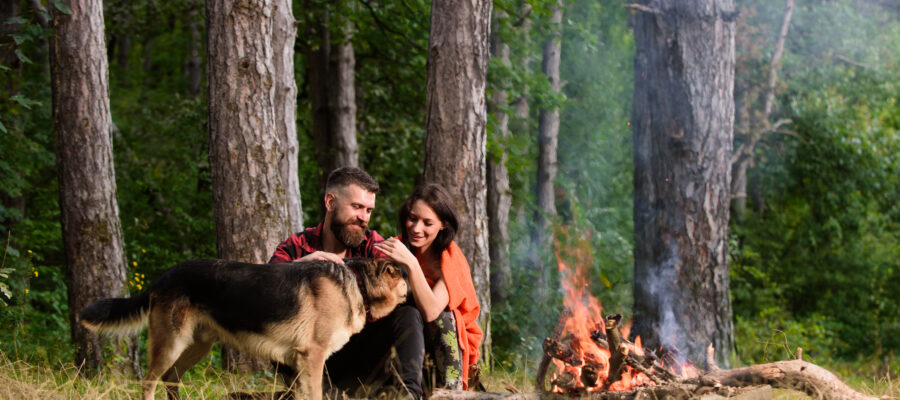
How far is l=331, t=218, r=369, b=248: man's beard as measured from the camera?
4984 mm

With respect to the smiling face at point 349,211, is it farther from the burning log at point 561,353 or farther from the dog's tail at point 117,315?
the burning log at point 561,353

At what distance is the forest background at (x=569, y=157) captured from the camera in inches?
452

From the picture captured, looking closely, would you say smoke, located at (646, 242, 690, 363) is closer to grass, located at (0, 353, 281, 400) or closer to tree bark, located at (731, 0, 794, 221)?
grass, located at (0, 353, 281, 400)

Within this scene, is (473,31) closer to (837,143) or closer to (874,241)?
(837,143)

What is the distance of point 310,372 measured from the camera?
173 inches

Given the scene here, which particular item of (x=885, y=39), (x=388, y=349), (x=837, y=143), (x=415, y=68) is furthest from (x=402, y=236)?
(x=885, y=39)

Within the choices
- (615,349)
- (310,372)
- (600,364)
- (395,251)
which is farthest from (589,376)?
(310,372)

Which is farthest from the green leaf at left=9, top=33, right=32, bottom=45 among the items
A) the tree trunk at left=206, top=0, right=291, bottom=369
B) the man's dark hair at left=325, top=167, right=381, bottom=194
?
the man's dark hair at left=325, top=167, right=381, bottom=194

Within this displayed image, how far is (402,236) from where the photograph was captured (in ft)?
17.0

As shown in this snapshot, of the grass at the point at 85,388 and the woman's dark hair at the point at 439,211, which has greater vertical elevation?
the woman's dark hair at the point at 439,211

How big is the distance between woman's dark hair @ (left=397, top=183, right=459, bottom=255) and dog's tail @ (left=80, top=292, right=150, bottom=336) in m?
1.73

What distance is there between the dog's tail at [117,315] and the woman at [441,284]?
1.56m

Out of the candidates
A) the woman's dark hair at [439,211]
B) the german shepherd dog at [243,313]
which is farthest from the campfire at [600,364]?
the german shepherd dog at [243,313]

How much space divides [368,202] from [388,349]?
990 millimetres
